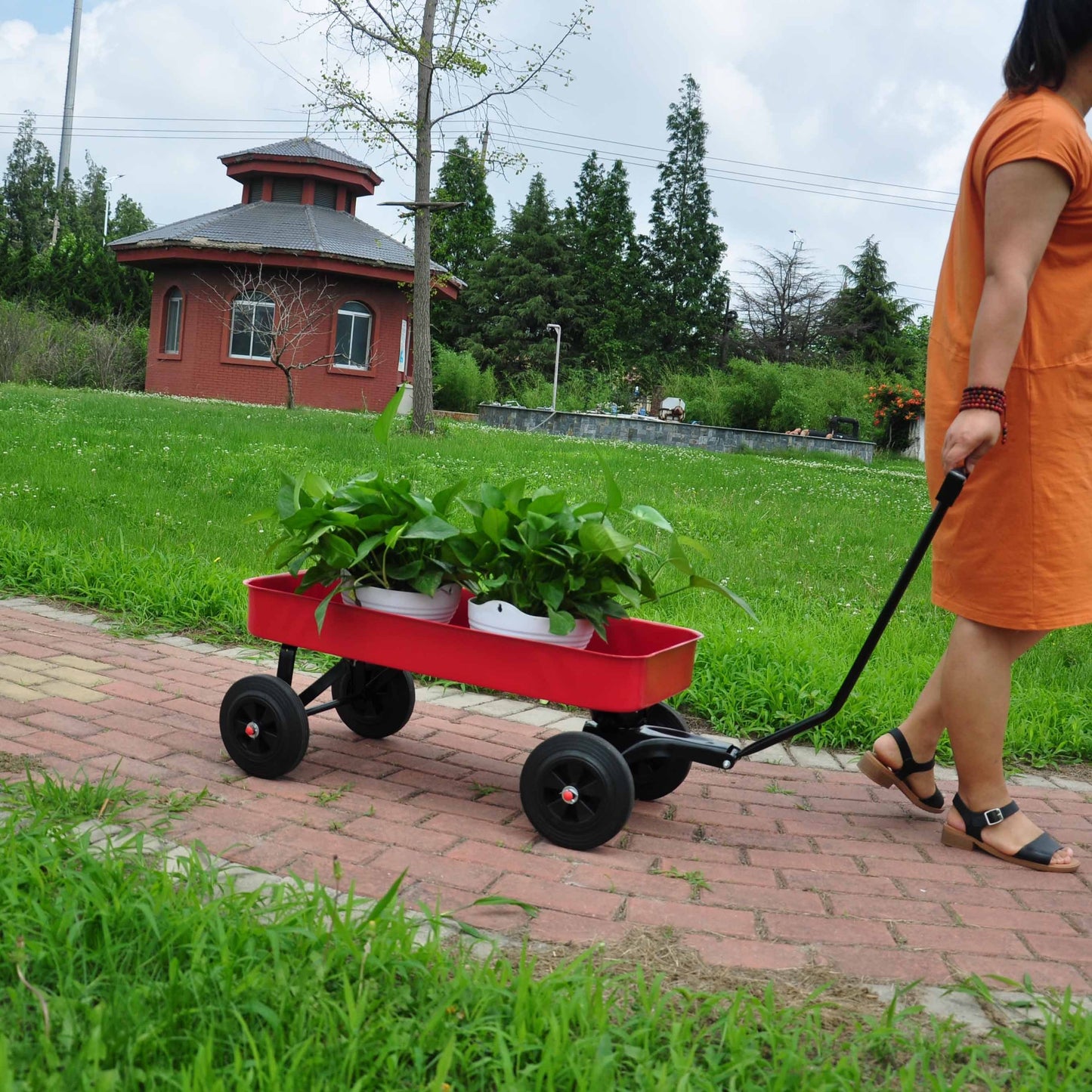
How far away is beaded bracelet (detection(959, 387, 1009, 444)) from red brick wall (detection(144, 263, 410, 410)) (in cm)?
2477

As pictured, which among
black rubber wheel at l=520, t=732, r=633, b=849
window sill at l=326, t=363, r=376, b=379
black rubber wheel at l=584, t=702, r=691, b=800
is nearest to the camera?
black rubber wheel at l=520, t=732, r=633, b=849

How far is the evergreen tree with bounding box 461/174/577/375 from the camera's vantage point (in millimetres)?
48188

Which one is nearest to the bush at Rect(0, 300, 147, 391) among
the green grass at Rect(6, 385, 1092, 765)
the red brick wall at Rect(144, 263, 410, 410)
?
the red brick wall at Rect(144, 263, 410, 410)

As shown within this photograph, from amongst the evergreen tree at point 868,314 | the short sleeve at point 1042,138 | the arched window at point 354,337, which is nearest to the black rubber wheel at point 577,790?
the short sleeve at point 1042,138

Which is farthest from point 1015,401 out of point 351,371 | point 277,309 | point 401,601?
point 351,371

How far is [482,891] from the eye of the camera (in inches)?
96.0

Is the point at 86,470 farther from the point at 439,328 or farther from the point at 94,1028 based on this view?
the point at 439,328

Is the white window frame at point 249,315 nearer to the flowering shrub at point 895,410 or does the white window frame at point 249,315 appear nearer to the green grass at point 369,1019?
the flowering shrub at point 895,410

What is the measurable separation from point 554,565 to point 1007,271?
1258 millimetres

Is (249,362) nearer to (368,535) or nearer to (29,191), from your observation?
(368,535)

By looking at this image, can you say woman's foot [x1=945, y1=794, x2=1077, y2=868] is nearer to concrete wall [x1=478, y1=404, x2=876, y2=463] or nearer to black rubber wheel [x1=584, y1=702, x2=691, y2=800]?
black rubber wheel [x1=584, y1=702, x2=691, y2=800]

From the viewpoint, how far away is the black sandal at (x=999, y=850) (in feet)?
9.29

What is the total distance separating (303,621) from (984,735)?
1793 mm

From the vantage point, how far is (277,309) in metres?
26.2
